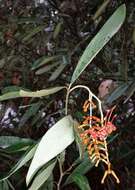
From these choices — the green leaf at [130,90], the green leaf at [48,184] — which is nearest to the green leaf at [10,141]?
the green leaf at [48,184]

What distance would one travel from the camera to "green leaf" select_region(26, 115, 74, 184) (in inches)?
26.3

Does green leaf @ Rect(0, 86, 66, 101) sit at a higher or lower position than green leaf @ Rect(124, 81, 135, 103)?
higher

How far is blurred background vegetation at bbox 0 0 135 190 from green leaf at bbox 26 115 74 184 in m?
0.43

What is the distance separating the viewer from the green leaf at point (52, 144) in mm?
667

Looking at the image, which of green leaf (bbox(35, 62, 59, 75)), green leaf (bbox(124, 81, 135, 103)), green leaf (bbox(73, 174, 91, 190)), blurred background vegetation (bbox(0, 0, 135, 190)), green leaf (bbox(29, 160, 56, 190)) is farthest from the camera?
green leaf (bbox(35, 62, 59, 75))

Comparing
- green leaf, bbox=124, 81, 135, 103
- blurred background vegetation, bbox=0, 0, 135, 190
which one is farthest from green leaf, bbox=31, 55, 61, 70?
green leaf, bbox=124, 81, 135, 103

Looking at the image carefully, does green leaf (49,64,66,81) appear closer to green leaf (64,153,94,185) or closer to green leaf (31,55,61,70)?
green leaf (31,55,61,70)

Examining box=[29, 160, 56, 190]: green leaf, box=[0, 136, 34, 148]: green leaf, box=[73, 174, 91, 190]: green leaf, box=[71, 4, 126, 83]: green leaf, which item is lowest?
box=[73, 174, 91, 190]: green leaf

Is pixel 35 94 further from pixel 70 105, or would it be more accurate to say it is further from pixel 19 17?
pixel 19 17

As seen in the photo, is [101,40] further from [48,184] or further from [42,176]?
[48,184]

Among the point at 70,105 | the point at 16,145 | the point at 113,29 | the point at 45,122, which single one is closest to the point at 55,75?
the point at 70,105

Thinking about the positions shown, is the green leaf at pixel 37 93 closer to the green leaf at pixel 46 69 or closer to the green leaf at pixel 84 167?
the green leaf at pixel 84 167

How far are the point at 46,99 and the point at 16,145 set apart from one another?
38 centimetres

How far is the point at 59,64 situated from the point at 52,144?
66cm
